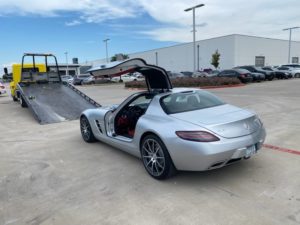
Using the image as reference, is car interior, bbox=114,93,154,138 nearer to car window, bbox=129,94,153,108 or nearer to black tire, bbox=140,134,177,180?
car window, bbox=129,94,153,108

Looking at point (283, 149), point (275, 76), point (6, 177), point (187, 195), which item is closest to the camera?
point (187, 195)

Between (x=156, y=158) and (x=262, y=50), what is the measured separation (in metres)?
62.7

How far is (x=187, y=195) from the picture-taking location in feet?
11.0

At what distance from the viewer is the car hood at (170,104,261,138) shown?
11.1 ft

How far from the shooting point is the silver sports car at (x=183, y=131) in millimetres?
3293

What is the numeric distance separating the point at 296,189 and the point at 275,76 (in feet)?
95.1

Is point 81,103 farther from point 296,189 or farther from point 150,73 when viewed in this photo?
point 296,189

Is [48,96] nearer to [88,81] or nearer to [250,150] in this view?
[250,150]

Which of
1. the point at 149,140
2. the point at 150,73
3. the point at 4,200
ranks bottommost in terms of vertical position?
the point at 4,200

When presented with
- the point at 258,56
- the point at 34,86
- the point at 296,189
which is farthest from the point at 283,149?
the point at 258,56

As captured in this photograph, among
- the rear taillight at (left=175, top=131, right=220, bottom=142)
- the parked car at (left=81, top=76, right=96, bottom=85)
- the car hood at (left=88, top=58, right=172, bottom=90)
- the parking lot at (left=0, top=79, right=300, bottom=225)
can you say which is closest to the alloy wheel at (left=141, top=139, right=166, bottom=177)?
the parking lot at (left=0, top=79, right=300, bottom=225)

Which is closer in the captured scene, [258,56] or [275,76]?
[275,76]

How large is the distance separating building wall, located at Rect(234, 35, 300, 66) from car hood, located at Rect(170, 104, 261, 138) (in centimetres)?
5238

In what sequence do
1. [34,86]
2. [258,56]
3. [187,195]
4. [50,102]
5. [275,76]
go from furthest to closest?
[258,56] < [275,76] < [34,86] < [50,102] < [187,195]
